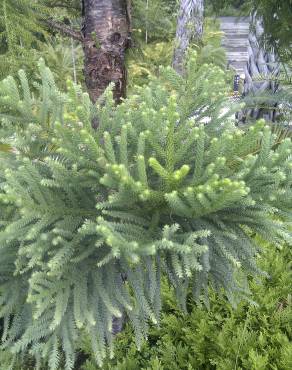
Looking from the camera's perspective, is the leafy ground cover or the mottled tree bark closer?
the leafy ground cover

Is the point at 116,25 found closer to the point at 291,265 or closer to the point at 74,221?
the point at 74,221

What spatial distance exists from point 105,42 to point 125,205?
4.79 ft

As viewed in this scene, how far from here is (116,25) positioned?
269 cm

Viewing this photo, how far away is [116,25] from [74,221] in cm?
158

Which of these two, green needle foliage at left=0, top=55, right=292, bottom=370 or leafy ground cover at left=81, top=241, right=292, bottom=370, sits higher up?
green needle foliage at left=0, top=55, right=292, bottom=370

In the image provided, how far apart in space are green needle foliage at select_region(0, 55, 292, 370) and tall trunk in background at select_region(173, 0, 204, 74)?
5772 millimetres

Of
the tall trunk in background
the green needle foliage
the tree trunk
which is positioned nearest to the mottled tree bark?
the tall trunk in background

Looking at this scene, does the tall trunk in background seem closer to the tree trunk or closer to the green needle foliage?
the tree trunk

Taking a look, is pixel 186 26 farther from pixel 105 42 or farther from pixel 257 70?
pixel 105 42

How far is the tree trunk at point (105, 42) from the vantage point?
2650 millimetres

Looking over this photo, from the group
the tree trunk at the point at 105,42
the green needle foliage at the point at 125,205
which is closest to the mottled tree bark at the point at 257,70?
the tree trunk at the point at 105,42

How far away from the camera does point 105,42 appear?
8.91 ft

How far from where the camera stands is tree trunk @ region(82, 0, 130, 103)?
104 inches

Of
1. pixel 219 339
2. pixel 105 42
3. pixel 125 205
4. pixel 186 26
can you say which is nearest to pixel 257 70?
pixel 186 26
